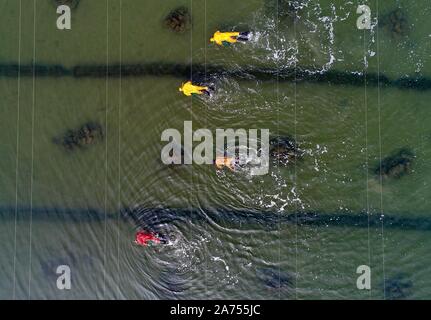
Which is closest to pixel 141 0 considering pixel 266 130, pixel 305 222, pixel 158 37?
pixel 158 37

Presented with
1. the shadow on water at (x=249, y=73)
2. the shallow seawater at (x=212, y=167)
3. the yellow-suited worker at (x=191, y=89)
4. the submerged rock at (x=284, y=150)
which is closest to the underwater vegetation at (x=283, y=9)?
the shallow seawater at (x=212, y=167)

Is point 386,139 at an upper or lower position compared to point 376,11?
lower

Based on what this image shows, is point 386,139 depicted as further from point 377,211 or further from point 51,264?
point 51,264

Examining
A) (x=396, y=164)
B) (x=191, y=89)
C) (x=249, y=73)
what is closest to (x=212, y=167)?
(x=191, y=89)

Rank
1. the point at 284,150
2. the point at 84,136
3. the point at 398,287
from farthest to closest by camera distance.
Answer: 1. the point at 84,136
2. the point at 284,150
3. the point at 398,287

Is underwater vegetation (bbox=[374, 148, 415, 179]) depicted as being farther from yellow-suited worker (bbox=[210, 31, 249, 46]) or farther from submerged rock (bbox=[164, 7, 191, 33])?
submerged rock (bbox=[164, 7, 191, 33])

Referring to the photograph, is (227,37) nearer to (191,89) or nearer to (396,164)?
(191,89)
